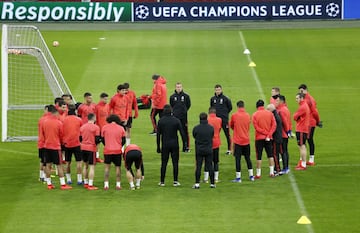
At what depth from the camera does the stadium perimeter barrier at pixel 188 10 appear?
6247 cm

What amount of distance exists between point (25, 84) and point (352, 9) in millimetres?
26926

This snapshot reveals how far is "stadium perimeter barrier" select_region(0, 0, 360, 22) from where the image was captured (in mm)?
62469

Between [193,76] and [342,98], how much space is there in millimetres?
8138

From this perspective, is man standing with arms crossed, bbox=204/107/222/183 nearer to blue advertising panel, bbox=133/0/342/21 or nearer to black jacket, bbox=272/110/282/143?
black jacket, bbox=272/110/282/143

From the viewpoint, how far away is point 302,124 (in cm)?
2859

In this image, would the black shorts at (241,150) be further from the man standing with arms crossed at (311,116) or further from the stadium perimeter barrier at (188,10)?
the stadium perimeter barrier at (188,10)

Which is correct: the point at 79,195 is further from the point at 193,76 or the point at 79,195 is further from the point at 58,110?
the point at 193,76

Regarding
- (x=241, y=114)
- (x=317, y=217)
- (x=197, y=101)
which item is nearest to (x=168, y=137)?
(x=241, y=114)

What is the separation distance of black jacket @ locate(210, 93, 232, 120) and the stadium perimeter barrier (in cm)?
3247

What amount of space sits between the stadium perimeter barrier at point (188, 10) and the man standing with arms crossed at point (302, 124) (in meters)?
34.2

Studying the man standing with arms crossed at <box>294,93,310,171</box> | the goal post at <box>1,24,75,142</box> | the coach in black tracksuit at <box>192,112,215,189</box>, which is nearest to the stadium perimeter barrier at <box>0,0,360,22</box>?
the goal post at <box>1,24,75,142</box>

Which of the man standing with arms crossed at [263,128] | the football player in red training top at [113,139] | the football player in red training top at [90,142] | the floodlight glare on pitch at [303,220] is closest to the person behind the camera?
the floodlight glare on pitch at [303,220]

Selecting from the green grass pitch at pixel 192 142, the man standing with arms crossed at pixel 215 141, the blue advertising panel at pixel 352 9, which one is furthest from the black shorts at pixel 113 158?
the blue advertising panel at pixel 352 9

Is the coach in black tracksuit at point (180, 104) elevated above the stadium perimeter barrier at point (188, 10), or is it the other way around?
the stadium perimeter barrier at point (188, 10)
